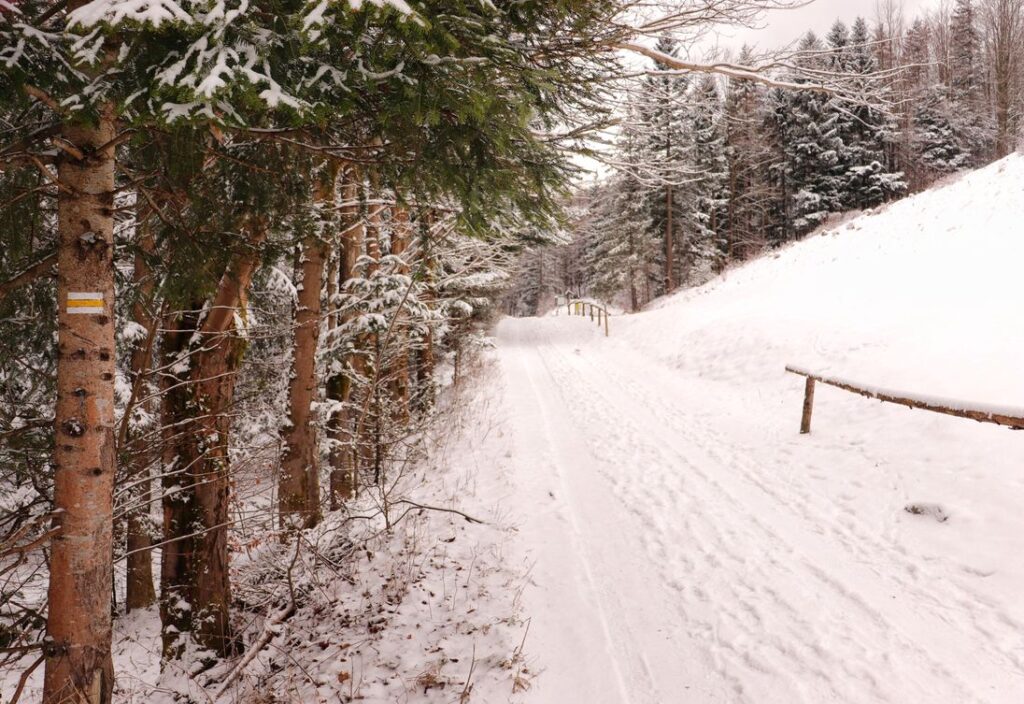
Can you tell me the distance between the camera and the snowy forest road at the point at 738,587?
3289mm

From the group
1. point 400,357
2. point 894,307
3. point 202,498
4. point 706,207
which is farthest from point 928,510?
point 706,207

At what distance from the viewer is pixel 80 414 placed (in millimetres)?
2658

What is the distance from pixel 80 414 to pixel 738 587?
15.7 feet

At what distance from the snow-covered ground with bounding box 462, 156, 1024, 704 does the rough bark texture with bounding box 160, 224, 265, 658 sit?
2.80 m

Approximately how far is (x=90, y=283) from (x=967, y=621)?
614 centimetres

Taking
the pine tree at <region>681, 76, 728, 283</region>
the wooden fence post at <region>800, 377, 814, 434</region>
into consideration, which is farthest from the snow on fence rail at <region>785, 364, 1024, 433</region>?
the pine tree at <region>681, 76, 728, 283</region>

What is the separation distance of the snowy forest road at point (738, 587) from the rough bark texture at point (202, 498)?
9.13ft

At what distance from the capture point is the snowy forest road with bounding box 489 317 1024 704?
3.29 m

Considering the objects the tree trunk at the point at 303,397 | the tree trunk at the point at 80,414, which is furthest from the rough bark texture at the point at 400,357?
the tree trunk at the point at 80,414

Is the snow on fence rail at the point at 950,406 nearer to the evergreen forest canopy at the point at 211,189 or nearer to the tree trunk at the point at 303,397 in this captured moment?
the evergreen forest canopy at the point at 211,189

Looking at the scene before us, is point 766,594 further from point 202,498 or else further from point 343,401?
point 343,401

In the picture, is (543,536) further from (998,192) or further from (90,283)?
(998,192)

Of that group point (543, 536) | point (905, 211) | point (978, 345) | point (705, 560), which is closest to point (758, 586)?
point (705, 560)

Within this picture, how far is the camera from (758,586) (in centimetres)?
421
